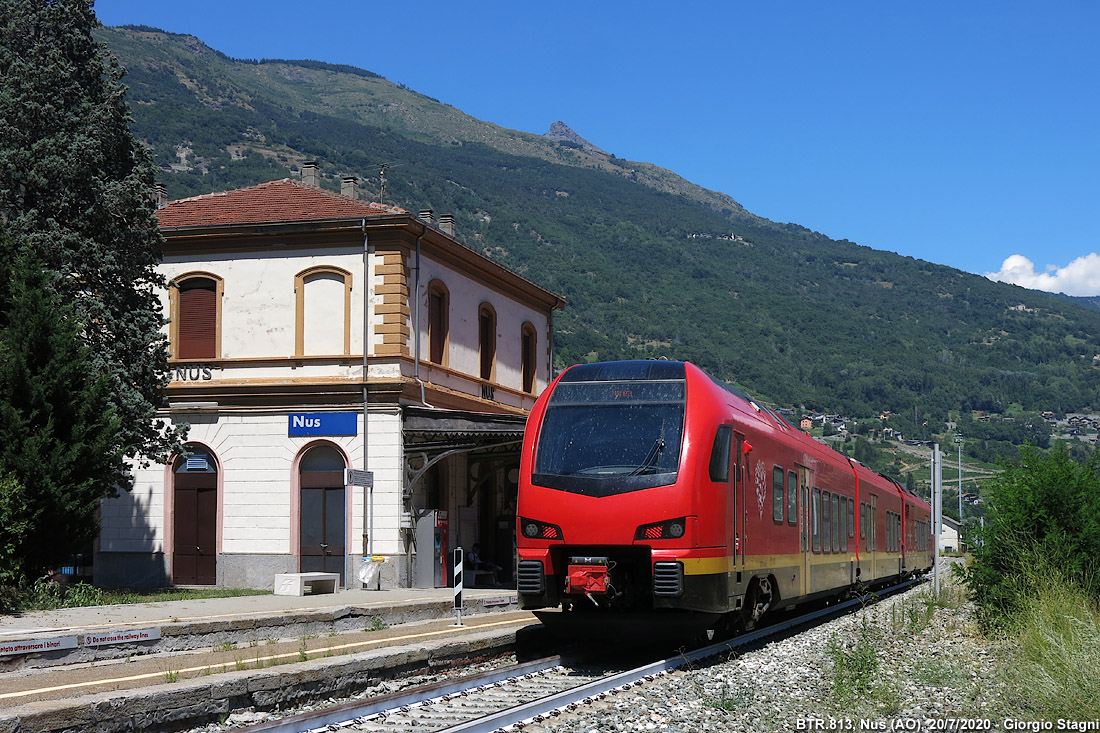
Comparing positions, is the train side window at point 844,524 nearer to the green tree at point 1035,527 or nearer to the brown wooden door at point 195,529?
the green tree at point 1035,527

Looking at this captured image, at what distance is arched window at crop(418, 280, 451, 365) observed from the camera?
29344mm

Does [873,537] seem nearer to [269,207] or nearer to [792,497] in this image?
[792,497]

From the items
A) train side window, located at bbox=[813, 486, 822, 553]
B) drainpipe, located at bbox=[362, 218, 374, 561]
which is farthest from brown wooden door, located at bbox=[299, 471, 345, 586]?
train side window, located at bbox=[813, 486, 822, 553]

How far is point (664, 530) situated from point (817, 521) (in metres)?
6.73

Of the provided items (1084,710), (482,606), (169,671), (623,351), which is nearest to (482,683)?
(169,671)

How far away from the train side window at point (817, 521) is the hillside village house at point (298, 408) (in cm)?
870

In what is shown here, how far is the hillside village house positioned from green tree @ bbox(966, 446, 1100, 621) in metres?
11.2

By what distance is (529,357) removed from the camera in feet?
121

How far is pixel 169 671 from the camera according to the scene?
10781 mm

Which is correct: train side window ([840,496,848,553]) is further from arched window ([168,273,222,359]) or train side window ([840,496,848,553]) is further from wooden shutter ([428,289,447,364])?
arched window ([168,273,222,359])

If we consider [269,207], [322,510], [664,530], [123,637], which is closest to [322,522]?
[322,510]

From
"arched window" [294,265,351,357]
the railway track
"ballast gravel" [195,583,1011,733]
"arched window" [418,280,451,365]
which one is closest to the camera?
the railway track

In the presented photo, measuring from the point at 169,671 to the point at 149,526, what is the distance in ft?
60.6

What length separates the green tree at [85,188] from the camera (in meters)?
21.7
